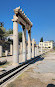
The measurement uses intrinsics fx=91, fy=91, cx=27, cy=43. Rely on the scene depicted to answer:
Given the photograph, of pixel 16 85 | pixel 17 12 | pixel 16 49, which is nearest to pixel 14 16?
pixel 17 12

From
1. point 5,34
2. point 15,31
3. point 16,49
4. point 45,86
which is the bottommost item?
point 45,86

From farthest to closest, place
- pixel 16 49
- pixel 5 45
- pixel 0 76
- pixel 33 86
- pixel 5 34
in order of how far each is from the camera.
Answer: pixel 5 34, pixel 5 45, pixel 16 49, pixel 0 76, pixel 33 86

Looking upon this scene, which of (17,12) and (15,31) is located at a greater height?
(17,12)

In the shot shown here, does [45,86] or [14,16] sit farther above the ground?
[14,16]

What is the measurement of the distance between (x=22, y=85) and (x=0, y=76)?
135 centimetres

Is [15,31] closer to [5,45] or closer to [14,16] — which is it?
[14,16]

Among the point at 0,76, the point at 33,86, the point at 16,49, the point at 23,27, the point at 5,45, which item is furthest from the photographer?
the point at 5,45

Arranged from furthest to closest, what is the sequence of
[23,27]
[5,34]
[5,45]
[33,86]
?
1. [5,34]
2. [5,45]
3. [23,27]
4. [33,86]

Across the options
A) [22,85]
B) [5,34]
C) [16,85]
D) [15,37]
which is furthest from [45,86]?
[5,34]

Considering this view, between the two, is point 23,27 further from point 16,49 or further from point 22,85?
point 22,85

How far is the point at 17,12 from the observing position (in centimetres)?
792

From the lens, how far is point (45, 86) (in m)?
4.25

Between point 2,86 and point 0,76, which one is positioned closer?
point 2,86

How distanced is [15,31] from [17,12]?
165cm
